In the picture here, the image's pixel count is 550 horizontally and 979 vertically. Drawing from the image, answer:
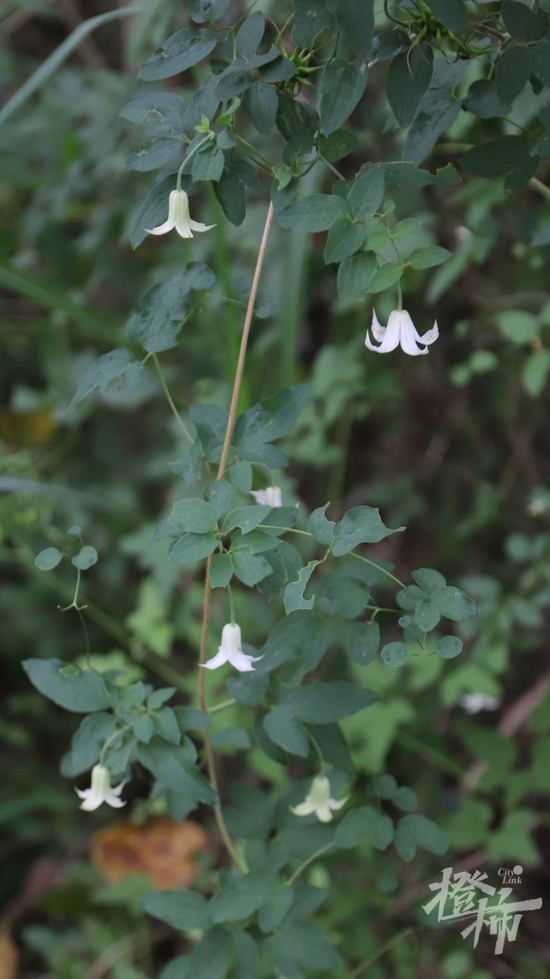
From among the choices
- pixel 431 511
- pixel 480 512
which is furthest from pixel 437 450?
pixel 480 512

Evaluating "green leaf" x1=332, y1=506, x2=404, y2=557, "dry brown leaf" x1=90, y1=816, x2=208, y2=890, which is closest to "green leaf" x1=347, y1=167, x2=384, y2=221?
"green leaf" x1=332, y1=506, x2=404, y2=557

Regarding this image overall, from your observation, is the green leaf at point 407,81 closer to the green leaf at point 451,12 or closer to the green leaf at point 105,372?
the green leaf at point 451,12

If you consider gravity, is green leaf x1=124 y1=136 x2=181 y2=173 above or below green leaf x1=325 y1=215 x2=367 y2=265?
above

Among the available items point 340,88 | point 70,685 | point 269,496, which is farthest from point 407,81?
point 70,685

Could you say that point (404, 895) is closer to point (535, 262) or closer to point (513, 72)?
point (535, 262)

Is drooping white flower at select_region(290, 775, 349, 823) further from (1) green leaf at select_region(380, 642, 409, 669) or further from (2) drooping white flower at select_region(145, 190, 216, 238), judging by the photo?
(2) drooping white flower at select_region(145, 190, 216, 238)

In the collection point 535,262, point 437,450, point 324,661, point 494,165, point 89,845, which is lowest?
point 89,845

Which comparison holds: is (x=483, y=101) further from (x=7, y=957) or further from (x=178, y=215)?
(x=7, y=957)
